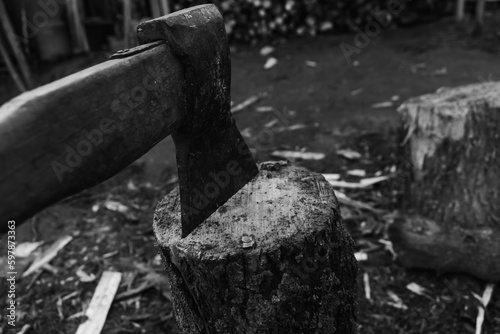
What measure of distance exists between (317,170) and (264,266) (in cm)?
246

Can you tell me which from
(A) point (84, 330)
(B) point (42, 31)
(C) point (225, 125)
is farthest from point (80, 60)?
(C) point (225, 125)

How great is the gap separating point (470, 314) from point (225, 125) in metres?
1.70

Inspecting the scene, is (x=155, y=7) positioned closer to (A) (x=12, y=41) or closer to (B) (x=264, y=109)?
(A) (x=12, y=41)

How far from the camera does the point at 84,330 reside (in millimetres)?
2682

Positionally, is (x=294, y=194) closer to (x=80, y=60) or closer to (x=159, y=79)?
(x=159, y=79)

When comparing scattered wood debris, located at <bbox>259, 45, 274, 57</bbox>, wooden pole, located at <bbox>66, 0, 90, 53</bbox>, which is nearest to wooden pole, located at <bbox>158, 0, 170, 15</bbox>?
wooden pole, located at <bbox>66, 0, 90, 53</bbox>

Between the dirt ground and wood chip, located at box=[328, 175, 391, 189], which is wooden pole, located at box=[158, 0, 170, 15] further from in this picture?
wood chip, located at box=[328, 175, 391, 189]

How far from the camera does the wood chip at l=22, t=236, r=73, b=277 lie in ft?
10.7

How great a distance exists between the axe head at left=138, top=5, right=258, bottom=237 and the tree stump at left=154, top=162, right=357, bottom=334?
95 millimetres

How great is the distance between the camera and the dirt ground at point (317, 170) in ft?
9.05

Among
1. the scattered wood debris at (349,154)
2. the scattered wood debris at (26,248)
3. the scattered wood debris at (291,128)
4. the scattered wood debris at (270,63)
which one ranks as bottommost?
the scattered wood debris at (349,154)

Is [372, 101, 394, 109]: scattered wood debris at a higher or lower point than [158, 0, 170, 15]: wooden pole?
lower

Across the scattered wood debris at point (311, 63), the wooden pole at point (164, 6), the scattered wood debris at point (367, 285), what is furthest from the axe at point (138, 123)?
the wooden pole at point (164, 6)

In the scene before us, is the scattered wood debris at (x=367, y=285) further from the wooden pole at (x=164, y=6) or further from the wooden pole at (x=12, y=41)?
the wooden pole at (x=12, y=41)
